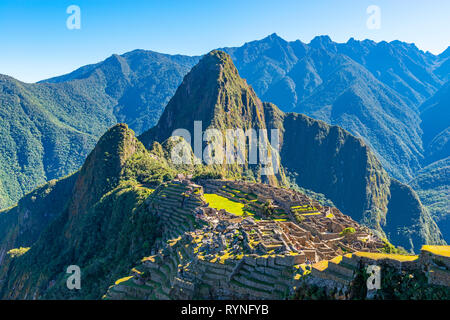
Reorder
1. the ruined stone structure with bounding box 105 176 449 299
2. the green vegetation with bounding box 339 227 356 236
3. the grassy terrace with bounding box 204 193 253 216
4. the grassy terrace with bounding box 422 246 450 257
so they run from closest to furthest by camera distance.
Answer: the grassy terrace with bounding box 422 246 450 257, the ruined stone structure with bounding box 105 176 449 299, the green vegetation with bounding box 339 227 356 236, the grassy terrace with bounding box 204 193 253 216

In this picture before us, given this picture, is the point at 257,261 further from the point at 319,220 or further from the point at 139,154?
the point at 139,154

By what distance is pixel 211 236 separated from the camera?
133 ft

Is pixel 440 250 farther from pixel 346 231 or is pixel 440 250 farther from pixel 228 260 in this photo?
pixel 346 231

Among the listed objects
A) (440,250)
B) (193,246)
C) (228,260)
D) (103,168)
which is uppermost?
(103,168)

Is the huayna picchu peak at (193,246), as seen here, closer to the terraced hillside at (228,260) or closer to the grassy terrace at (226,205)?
the terraced hillside at (228,260)

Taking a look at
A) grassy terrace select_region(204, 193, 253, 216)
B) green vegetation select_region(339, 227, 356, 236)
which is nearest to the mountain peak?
grassy terrace select_region(204, 193, 253, 216)

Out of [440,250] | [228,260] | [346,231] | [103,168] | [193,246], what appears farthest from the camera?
[103,168]

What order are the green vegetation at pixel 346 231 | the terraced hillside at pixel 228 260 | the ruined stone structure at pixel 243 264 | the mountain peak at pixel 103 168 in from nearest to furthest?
the ruined stone structure at pixel 243 264
the terraced hillside at pixel 228 260
the green vegetation at pixel 346 231
the mountain peak at pixel 103 168

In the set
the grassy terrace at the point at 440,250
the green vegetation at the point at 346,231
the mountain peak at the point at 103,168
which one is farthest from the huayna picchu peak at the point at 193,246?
the mountain peak at the point at 103,168

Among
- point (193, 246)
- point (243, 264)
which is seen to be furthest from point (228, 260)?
point (193, 246)

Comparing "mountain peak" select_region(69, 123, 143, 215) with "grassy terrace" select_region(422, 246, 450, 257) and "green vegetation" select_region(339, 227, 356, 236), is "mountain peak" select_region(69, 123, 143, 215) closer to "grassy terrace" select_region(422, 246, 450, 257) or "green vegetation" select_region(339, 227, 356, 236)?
"green vegetation" select_region(339, 227, 356, 236)

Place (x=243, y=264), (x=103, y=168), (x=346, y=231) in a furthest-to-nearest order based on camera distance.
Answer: (x=103, y=168)
(x=346, y=231)
(x=243, y=264)

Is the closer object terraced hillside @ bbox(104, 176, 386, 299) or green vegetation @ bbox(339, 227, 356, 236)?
terraced hillside @ bbox(104, 176, 386, 299)
